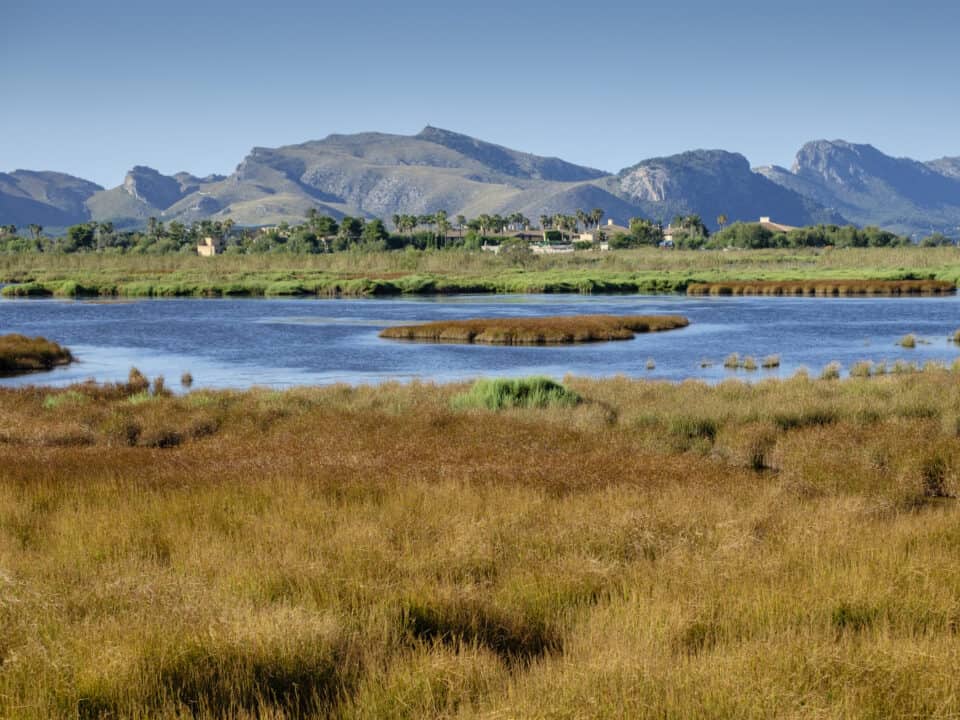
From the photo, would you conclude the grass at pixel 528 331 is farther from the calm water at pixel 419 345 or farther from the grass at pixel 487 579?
the grass at pixel 487 579

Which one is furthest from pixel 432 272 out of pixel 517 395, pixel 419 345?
pixel 517 395

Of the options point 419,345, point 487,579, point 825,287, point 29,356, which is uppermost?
point 825,287

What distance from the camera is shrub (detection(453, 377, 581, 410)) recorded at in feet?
77.8

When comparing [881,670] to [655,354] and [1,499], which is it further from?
[655,354]

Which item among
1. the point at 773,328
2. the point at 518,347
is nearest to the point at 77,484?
the point at 518,347

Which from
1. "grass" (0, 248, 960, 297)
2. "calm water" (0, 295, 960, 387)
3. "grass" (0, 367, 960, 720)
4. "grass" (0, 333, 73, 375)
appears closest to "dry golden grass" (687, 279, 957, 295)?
"grass" (0, 248, 960, 297)

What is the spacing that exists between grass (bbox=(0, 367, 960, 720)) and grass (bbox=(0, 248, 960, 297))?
87974 millimetres

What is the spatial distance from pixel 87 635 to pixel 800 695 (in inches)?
190

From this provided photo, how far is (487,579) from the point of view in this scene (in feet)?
29.2

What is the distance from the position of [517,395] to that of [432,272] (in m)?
107

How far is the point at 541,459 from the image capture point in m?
16.5

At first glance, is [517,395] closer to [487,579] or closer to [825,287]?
[487,579]

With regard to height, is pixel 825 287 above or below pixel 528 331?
above

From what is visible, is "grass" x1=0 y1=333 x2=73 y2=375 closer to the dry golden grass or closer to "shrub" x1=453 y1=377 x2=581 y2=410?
"shrub" x1=453 y1=377 x2=581 y2=410
